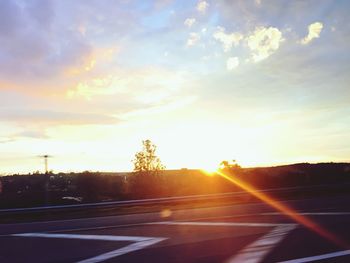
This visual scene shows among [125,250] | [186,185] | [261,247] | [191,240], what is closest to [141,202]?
[191,240]

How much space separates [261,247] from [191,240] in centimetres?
160

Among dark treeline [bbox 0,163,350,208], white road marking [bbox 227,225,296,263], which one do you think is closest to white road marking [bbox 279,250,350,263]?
white road marking [bbox 227,225,296,263]

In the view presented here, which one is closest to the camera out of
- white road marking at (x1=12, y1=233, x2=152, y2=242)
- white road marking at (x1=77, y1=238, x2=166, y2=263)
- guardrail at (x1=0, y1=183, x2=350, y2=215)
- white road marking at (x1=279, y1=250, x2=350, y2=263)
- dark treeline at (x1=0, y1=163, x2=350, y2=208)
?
white road marking at (x1=279, y1=250, x2=350, y2=263)

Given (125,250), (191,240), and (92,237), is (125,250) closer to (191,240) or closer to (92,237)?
(191,240)

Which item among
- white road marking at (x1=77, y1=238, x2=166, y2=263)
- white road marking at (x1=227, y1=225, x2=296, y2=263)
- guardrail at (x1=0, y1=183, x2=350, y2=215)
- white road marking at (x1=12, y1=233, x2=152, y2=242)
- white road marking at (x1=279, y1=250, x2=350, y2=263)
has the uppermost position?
guardrail at (x1=0, y1=183, x2=350, y2=215)

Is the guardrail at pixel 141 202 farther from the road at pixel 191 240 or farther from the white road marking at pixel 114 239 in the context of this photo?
the white road marking at pixel 114 239

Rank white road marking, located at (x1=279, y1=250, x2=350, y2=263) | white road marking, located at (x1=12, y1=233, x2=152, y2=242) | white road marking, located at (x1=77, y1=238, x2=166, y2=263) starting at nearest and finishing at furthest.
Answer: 1. white road marking, located at (x1=279, y1=250, x2=350, y2=263)
2. white road marking, located at (x1=77, y1=238, x2=166, y2=263)
3. white road marking, located at (x1=12, y1=233, x2=152, y2=242)

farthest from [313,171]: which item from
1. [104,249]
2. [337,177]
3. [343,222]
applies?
[104,249]

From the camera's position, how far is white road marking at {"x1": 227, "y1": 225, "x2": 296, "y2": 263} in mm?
8358

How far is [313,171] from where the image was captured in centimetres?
5184

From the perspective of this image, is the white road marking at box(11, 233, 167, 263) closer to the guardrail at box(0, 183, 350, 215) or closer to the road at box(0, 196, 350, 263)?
the road at box(0, 196, 350, 263)

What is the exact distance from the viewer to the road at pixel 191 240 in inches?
343

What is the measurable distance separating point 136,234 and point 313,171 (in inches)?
1680

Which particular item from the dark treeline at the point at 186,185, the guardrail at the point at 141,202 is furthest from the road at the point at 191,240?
the dark treeline at the point at 186,185
